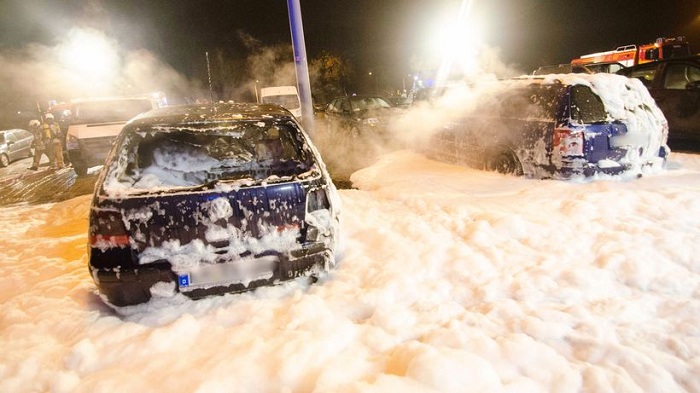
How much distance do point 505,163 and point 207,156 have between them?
4.61 metres

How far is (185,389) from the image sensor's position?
2174 millimetres

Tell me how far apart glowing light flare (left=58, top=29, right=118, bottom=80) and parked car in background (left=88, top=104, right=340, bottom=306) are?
2527cm

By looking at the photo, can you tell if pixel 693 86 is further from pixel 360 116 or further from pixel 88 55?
pixel 88 55

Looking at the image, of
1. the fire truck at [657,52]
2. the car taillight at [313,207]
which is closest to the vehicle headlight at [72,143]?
the car taillight at [313,207]

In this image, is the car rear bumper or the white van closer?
the car rear bumper

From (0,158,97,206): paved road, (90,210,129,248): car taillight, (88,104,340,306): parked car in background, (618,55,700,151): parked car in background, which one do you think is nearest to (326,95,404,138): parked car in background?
(618,55,700,151): parked car in background

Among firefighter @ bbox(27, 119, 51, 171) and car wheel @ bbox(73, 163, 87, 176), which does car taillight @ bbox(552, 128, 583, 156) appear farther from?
firefighter @ bbox(27, 119, 51, 171)

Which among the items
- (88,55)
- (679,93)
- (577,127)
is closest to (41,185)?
(577,127)

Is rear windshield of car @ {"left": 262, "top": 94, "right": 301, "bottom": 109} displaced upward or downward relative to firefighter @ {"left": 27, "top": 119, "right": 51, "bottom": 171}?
upward

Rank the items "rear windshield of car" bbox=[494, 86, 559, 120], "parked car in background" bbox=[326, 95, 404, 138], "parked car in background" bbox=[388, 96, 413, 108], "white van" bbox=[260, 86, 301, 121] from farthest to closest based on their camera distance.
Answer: "white van" bbox=[260, 86, 301, 121], "parked car in background" bbox=[388, 96, 413, 108], "parked car in background" bbox=[326, 95, 404, 138], "rear windshield of car" bbox=[494, 86, 559, 120]

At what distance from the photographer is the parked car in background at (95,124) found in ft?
30.8

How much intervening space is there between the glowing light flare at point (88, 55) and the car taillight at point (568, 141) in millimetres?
26239

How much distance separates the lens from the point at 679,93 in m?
7.70

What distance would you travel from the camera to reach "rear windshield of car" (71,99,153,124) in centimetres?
998
